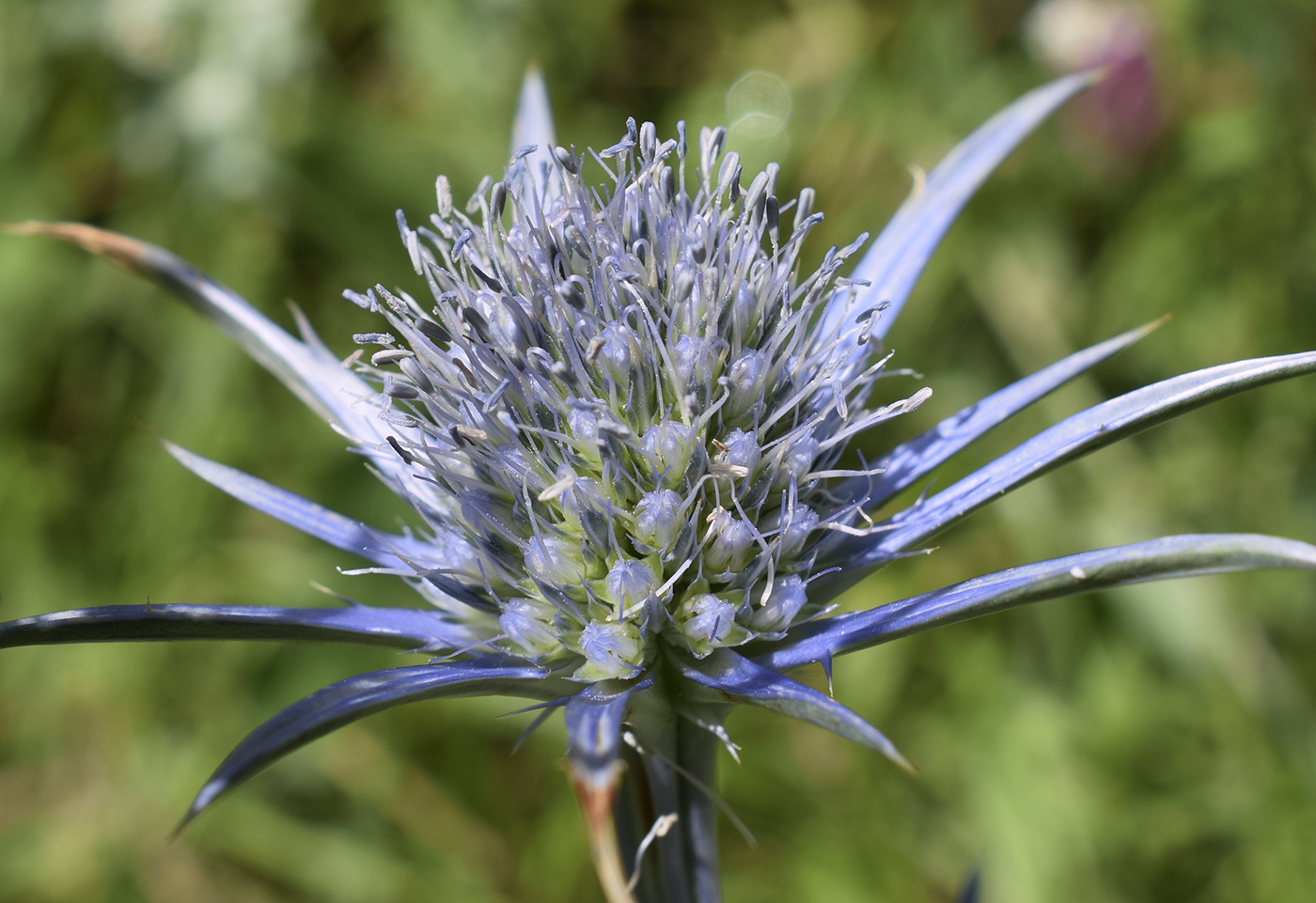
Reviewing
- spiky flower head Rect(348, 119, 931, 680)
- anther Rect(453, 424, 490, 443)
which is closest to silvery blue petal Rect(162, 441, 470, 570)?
spiky flower head Rect(348, 119, 931, 680)

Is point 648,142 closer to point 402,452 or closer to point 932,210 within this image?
point 932,210

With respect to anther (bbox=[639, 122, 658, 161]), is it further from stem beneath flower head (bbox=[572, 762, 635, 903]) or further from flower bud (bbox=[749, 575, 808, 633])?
stem beneath flower head (bbox=[572, 762, 635, 903])

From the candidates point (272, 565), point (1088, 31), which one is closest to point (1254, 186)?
point (1088, 31)

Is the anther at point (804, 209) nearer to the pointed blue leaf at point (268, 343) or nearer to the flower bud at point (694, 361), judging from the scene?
the flower bud at point (694, 361)

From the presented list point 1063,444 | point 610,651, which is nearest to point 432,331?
point 610,651

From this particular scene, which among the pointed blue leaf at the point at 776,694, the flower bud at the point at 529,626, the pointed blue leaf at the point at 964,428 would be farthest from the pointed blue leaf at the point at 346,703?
the pointed blue leaf at the point at 964,428

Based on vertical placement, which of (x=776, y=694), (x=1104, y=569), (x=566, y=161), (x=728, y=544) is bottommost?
(x=776, y=694)
